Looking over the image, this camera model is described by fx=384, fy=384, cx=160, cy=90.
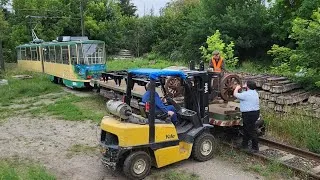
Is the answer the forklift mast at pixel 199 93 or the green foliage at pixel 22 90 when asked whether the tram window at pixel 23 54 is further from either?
the forklift mast at pixel 199 93

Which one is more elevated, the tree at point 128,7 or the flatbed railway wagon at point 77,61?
the tree at point 128,7

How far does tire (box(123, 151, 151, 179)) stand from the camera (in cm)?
681

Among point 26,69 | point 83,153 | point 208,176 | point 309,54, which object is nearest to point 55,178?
point 83,153

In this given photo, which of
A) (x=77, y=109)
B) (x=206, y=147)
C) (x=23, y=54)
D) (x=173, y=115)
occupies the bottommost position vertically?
(x=77, y=109)

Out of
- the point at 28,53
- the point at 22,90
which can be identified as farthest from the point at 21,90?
the point at 28,53

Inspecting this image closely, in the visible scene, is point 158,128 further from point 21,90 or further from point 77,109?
point 21,90

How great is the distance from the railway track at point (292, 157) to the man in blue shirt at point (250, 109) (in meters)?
0.38

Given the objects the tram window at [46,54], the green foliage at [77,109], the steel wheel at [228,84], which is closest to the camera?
the steel wheel at [228,84]

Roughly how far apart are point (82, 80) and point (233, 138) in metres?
10.1

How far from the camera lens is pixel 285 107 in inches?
416

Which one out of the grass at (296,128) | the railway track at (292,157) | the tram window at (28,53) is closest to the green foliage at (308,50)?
the grass at (296,128)

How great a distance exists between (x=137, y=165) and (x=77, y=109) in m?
7.13

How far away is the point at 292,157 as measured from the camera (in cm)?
797

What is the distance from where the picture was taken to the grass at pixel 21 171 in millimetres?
6750
